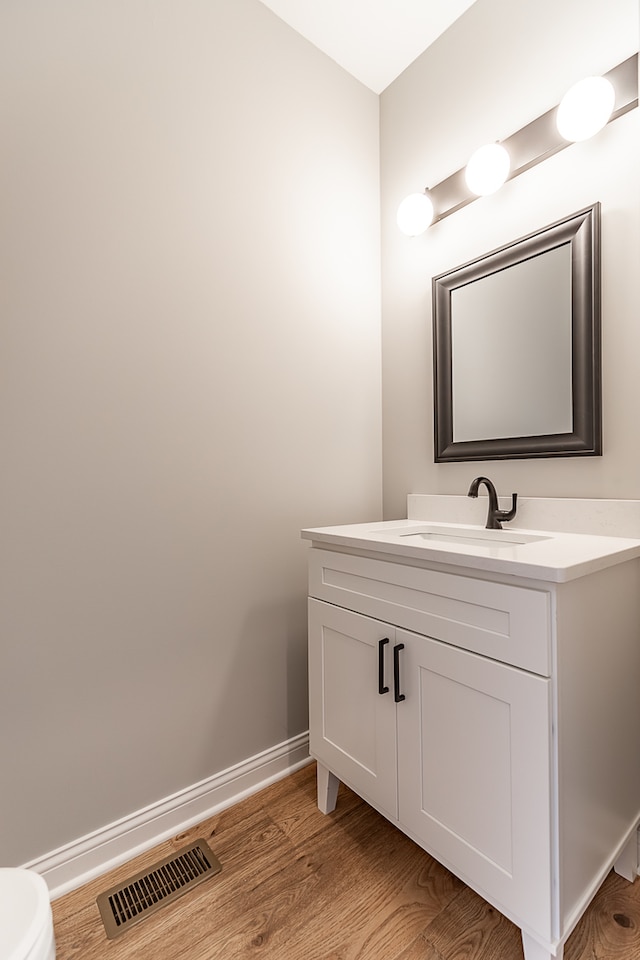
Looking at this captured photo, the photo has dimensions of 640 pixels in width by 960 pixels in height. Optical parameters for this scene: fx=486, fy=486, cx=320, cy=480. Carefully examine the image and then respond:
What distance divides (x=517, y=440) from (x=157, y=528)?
3.58 feet

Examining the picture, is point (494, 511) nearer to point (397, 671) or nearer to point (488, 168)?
point (397, 671)

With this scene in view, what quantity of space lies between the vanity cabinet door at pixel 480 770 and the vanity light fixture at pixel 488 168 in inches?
53.1

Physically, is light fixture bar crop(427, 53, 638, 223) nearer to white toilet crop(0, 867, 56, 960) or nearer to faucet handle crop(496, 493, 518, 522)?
faucet handle crop(496, 493, 518, 522)

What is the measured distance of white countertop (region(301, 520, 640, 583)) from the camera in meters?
0.89

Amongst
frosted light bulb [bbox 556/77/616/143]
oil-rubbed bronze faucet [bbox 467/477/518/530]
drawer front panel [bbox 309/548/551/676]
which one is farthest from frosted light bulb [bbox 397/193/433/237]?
drawer front panel [bbox 309/548/551/676]

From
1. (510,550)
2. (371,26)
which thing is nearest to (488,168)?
(371,26)

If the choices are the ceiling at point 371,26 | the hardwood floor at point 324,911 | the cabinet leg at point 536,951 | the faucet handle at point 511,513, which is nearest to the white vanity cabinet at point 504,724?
the cabinet leg at point 536,951

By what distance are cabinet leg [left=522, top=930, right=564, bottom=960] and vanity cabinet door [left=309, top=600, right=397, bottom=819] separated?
1.14 feet

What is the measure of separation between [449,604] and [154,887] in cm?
102

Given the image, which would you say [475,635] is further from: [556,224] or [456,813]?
[556,224]

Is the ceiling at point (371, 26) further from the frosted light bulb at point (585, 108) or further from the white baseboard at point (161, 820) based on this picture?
the white baseboard at point (161, 820)

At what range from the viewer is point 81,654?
125 centimetres

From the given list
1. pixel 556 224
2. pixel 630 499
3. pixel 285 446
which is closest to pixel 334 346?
pixel 285 446

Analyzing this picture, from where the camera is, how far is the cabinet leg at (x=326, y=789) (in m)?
1.45
